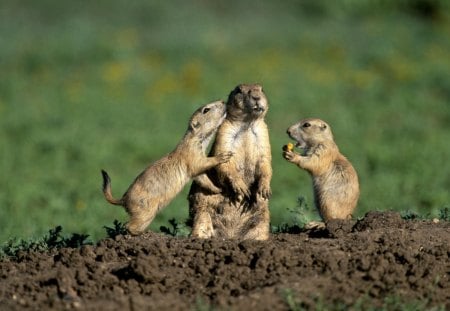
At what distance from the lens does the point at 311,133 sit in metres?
8.73

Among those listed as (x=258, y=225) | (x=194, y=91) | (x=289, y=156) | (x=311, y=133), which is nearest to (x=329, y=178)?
(x=289, y=156)

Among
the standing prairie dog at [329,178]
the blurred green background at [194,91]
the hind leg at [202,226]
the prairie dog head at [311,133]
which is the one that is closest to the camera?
the hind leg at [202,226]

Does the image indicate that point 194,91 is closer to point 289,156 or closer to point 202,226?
point 289,156

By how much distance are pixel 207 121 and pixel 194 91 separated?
35.9 feet

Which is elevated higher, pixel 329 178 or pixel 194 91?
pixel 194 91

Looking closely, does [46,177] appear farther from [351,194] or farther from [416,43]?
[416,43]

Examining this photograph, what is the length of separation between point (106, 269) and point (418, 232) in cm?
234

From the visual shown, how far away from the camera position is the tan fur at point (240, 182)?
746cm

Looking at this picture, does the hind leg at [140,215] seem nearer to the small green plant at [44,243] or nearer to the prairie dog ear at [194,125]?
the small green plant at [44,243]

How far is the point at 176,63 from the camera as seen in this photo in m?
20.4

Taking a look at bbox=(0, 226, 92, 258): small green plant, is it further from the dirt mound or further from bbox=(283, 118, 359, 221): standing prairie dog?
bbox=(283, 118, 359, 221): standing prairie dog

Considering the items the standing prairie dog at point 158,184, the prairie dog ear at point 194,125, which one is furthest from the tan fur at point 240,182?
the prairie dog ear at point 194,125

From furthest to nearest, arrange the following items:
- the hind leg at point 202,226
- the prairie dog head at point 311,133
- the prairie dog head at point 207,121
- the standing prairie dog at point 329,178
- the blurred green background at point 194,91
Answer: the blurred green background at point 194,91 → the prairie dog head at point 311,133 → the standing prairie dog at point 329,178 → the prairie dog head at point 207,121 → the hind leg at point 202,226

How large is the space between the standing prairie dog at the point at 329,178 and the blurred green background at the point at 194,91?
1.48m
